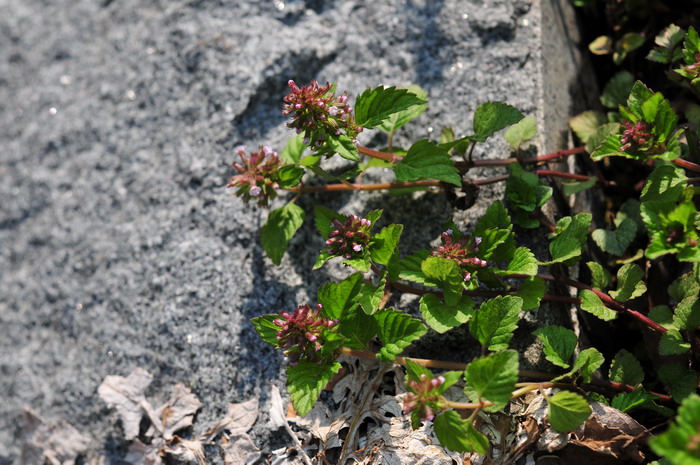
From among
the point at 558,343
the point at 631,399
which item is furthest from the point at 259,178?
the point at 631,399

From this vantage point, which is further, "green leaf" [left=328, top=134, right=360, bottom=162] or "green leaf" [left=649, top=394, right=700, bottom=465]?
"green leaf" [left=328, top=134, right=360, bottom=162]

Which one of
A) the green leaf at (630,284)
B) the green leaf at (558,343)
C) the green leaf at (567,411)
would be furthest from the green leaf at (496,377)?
the green leaf at (630,284)

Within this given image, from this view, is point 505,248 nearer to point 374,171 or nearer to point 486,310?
point 486,310

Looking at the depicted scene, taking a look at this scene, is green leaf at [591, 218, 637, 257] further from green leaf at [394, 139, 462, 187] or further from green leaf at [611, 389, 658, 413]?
green leaf at [394, 139, 462, 187]

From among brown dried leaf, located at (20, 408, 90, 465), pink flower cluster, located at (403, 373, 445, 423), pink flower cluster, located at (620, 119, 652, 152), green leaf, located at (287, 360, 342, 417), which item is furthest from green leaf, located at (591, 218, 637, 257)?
brown dried leaf, located at (20, 408, 90, 465)

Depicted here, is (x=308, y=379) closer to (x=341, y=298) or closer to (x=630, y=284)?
(x=341, y=298)

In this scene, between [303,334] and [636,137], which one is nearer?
[303,334]

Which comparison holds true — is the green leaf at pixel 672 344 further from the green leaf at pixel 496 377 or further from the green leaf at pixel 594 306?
the green leaf at pixel 496 377
